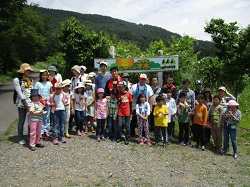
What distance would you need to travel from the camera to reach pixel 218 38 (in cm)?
967

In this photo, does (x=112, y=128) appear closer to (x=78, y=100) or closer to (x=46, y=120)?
(x=78, y=100)

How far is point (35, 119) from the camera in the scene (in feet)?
19.0

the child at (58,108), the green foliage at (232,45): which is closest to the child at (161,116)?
the child at (58,108)

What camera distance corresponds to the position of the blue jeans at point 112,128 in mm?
6609

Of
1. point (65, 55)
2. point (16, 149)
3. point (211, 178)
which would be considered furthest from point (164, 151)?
point (65, 55)

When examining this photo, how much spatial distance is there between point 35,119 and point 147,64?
4.87 m

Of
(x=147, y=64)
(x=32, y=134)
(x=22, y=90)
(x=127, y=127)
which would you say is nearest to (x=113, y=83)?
(x=127, y=127)

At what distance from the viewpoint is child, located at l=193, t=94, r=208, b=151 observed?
6535 mm

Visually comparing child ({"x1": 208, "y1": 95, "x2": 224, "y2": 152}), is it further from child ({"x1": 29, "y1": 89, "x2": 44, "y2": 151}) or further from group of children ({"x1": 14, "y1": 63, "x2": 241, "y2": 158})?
child ({"x1": 29, "y1": 89, "x2": 44, "y2": 151})

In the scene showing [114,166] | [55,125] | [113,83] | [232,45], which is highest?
[232,45]

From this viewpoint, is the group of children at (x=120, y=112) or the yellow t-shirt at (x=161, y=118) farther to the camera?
the yellow t-shirt at (x=161, y=118)

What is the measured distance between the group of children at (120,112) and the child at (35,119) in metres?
0.21

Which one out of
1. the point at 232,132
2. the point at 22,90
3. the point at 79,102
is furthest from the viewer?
the point at 79,102

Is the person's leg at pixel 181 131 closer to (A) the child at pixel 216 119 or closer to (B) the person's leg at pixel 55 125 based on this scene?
(A) the child at pixel 216 119
